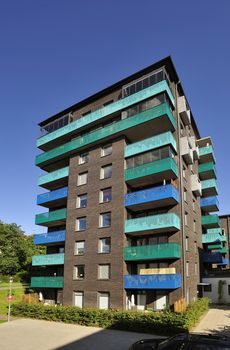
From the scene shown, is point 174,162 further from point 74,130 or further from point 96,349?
point 96,349

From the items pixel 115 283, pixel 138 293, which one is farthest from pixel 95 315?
pixel 138 293

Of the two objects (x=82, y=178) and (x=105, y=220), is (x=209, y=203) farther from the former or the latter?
(x=82, y=178)

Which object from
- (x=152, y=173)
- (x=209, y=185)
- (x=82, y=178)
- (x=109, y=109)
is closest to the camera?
(x=152, y=173)

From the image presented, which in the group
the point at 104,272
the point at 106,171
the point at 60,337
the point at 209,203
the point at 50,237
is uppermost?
the point at 106,171

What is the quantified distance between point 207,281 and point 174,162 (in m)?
17.3

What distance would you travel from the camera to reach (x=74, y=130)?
115ft

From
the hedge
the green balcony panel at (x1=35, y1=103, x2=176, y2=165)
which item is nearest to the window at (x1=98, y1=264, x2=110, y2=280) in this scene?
the hedge

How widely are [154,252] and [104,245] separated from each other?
534cm

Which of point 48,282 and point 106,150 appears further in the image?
point 48,282

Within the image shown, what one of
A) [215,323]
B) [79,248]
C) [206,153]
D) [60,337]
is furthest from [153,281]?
[206,153]

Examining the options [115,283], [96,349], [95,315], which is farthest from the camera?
[115,283]

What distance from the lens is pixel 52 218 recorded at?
35531 millimetres

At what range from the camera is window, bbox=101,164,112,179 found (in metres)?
31.6

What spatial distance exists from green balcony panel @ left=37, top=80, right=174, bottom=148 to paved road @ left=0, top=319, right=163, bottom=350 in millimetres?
19443
